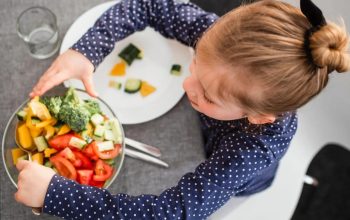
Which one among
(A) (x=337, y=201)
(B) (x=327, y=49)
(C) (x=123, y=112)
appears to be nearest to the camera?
(B) (x=327, y=49)

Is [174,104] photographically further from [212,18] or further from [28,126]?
[28,126]

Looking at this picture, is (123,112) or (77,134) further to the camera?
(123,112)

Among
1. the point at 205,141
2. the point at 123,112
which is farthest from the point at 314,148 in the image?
the point at 123,112

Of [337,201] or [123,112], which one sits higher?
[123,112]

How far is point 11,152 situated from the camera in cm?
89

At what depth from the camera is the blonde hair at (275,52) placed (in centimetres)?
66

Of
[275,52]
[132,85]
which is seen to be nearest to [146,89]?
[132,85]

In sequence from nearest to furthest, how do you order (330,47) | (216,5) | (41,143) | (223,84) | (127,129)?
(330,47) < (223,84) < (41,143) < (127,129) < (216,5)

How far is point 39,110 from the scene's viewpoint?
2.84ft

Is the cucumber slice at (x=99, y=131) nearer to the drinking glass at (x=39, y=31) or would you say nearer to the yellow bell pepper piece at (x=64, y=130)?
the yellow bell pepper piece at (x=64, y=130)

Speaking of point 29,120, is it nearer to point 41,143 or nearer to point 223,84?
point 41,143

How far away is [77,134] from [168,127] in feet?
0.73

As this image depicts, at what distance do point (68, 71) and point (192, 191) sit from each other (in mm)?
367

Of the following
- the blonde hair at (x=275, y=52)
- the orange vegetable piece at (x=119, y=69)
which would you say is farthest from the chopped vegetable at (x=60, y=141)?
the blonde hair at (x=275, y=52)
